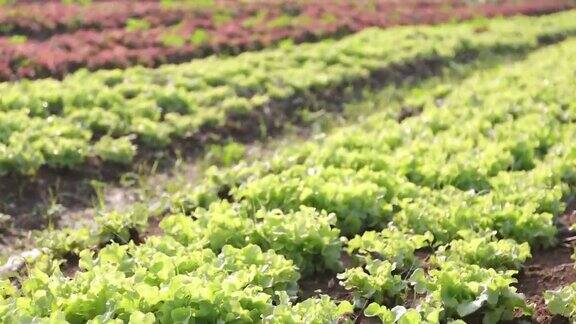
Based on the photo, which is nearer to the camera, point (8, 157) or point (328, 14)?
point (8, 157)

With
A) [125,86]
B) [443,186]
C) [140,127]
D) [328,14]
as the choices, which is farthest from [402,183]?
[328,14]

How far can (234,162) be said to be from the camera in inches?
336

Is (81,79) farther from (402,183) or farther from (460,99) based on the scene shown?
(402,183)

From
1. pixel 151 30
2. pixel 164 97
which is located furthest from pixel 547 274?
pixel 151 30

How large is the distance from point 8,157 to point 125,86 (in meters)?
2.87

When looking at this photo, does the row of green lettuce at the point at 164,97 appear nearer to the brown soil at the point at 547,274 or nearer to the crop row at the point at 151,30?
the crop row at the point at 151,30

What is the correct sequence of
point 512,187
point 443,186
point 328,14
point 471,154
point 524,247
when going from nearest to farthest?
point 524,247
point 512,187
point 443,186
point 471,154
point 328,14

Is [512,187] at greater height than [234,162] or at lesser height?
greater

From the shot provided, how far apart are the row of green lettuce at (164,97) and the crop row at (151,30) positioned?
2.33ft

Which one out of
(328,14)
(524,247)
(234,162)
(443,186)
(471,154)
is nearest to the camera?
(524,247)

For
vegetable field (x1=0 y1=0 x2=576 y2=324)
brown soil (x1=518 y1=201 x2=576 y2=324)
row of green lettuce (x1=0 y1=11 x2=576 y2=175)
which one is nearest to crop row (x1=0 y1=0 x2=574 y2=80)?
vegetable field (x1=0 y1=0 x2=576 y2=324)

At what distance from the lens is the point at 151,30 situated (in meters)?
14.4

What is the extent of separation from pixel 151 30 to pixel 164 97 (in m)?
5.24

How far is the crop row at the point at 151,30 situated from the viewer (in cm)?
1148
